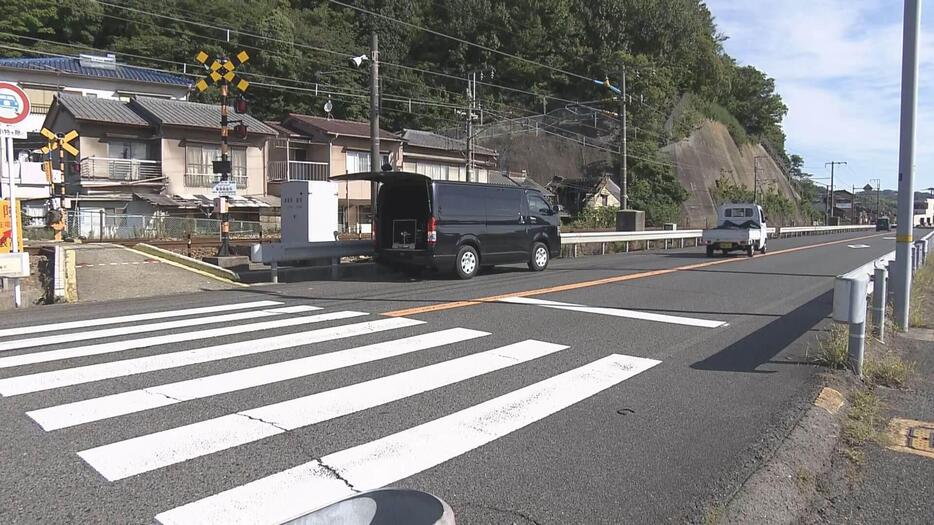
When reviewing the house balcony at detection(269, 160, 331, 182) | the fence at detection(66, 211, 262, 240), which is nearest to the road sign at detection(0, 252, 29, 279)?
the fence at detection(66, 211, 262, 240)

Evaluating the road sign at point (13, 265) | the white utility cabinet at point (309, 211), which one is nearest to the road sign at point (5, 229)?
the road sign at point (13, 265)

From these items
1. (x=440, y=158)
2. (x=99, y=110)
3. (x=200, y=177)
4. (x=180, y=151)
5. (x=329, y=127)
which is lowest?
(x=200, y=177)

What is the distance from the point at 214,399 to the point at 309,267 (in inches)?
414

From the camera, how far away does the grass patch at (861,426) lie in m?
4.41

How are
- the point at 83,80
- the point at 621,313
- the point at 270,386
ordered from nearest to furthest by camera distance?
1. the point at 270,386
2. the point at 621,313
3. the point at 83,80

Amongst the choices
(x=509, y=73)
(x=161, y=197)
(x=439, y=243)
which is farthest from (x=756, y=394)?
(x=509, y=73)

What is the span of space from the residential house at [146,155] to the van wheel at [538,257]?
22320 millimetres

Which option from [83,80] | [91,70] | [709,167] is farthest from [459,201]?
[709,167]

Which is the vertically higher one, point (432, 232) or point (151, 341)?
point (432, 232)

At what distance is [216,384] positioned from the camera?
552 cm

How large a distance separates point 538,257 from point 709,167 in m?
58.5

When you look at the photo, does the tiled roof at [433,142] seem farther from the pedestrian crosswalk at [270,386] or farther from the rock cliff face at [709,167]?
the pedestrian crosswalk at [270,386]

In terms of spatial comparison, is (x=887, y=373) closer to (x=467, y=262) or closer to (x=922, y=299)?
(x=922, y=299)

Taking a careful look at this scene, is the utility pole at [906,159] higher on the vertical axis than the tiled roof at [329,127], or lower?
lower
